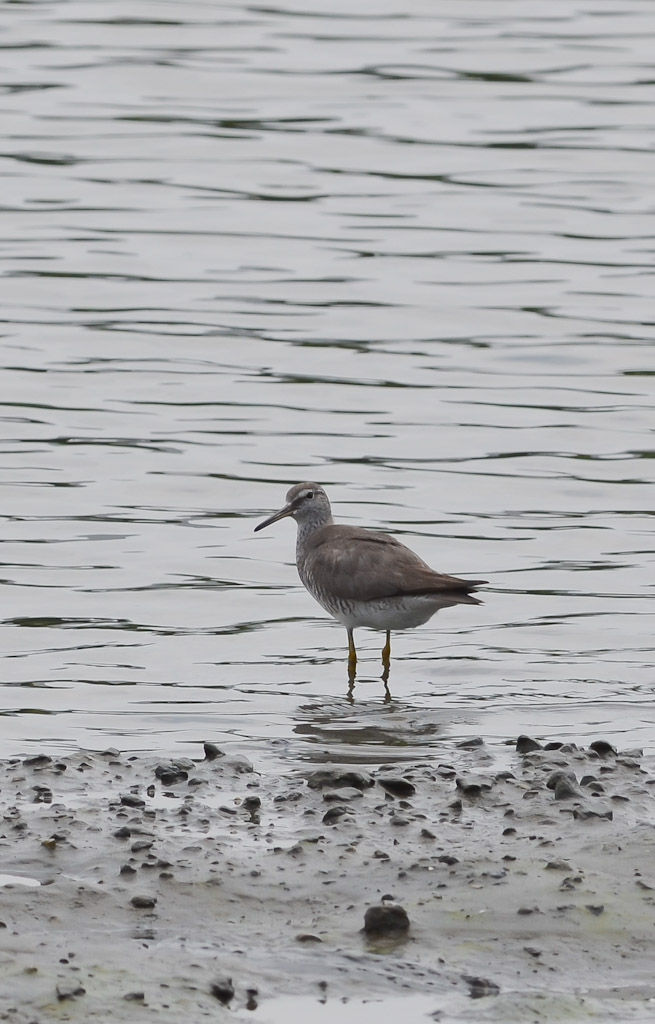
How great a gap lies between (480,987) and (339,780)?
193cm

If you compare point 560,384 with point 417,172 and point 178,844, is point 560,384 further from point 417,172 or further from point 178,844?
point 178,844

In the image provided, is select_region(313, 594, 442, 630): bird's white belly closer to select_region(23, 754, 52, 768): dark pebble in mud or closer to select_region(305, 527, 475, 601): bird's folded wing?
select_region(305, 527, 475, 601): bird's folded wing

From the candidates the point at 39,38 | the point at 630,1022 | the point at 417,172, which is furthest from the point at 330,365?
the point at 39,38

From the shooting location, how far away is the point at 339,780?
7582 millimetres

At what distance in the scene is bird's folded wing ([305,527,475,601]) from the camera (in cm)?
1015

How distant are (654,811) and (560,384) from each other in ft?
31.9

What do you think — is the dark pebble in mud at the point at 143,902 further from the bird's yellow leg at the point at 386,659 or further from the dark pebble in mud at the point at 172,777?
the bird's yellow leg at the point at 386,659

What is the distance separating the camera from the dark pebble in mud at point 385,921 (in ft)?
19.9

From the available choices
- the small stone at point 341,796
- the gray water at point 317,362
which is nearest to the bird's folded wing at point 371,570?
the gray water at point 317,362

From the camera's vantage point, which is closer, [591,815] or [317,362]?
[591,815]

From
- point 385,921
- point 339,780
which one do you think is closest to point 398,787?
point 339,780

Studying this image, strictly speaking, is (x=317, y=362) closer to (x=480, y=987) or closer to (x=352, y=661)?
(x=352, y=661)

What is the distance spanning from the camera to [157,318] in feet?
60.6

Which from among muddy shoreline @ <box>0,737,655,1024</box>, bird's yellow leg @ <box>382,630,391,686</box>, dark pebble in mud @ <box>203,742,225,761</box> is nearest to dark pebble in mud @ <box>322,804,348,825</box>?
muddy shoreline @ <box>0,737,655,1024</box>
